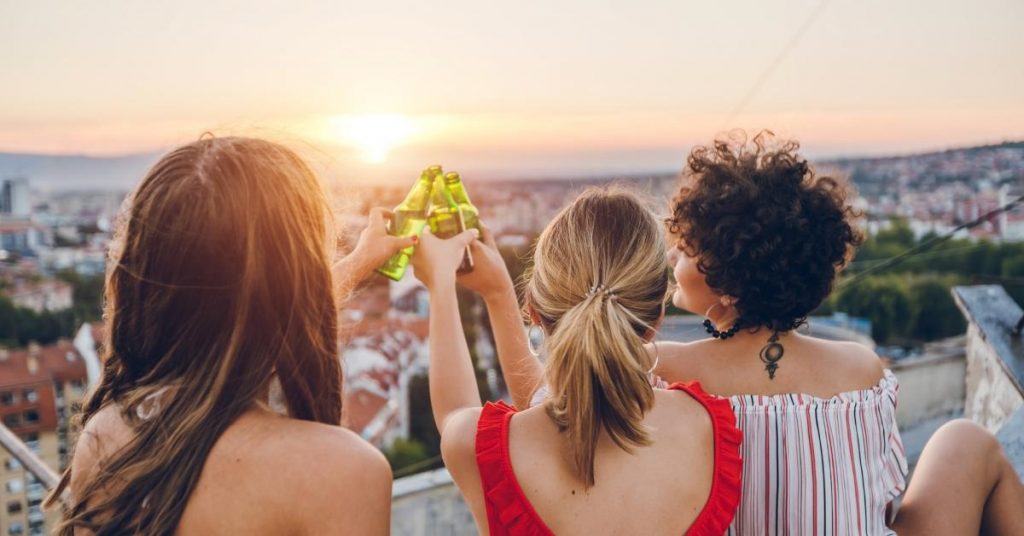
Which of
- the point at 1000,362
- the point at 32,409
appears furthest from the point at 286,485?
the point at 32,409

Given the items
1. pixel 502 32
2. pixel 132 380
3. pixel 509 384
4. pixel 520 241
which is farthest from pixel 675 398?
pixel 520 241

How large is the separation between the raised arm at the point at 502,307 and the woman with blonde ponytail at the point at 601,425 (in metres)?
0.26

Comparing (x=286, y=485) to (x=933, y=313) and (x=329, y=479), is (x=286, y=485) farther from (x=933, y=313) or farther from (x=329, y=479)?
(x=933, y=313)

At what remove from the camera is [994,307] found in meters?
2.89

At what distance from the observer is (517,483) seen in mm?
1084

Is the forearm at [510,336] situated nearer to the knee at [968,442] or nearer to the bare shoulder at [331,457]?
the bare shoulder at [331,457]

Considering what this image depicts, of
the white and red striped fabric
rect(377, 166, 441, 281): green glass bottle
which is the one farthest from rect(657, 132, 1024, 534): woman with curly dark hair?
rect(377, 166, 441, 281): green glass bottle

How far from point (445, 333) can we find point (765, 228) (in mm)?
508

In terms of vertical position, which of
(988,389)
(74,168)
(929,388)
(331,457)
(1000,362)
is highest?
(331,457)

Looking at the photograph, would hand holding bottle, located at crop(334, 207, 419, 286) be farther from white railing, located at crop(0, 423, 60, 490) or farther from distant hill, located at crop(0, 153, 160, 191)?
distant hill, located at crop(0, 153, 160, 191)

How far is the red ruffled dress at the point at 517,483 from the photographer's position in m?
1.08

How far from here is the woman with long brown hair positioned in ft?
3.14

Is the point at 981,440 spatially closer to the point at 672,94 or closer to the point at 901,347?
the point at 672,94

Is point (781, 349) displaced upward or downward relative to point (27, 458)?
upward
